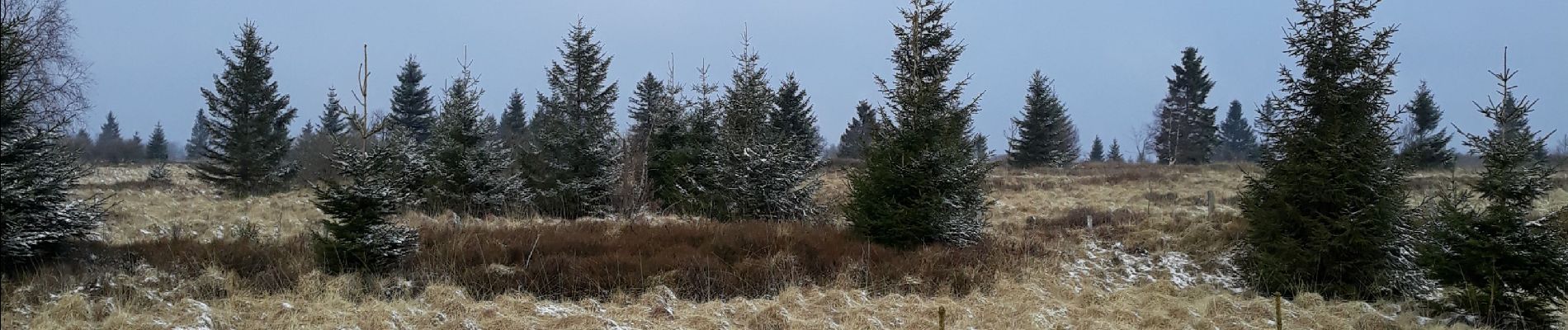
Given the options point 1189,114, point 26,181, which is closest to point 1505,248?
point 26,181

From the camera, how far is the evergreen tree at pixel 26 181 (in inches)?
244

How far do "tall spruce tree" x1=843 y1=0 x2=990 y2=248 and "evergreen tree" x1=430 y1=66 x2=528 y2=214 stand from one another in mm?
8801

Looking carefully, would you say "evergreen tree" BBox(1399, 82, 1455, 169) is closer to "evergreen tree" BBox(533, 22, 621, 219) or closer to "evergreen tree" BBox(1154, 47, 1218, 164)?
"evergreen tree" BBox(1154, 47, 1218, 164)

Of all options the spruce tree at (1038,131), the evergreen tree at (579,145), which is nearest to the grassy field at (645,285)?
the evergreen tree at (579,145)

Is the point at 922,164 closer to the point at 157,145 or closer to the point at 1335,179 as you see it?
the point at 1335,179

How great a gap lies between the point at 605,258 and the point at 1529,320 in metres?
10.00

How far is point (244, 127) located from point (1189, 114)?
141 feet

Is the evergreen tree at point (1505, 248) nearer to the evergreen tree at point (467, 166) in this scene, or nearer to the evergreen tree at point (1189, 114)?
the evergreen tree at point (467, 166)

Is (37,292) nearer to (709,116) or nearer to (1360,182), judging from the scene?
(1360,182)

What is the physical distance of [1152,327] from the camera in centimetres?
737

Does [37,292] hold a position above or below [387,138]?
below

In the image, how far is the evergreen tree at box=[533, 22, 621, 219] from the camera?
19156 millimetres

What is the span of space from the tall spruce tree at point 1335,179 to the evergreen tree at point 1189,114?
3144cm

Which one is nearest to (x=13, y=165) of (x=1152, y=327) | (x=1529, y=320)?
(x=1152, y=327)
